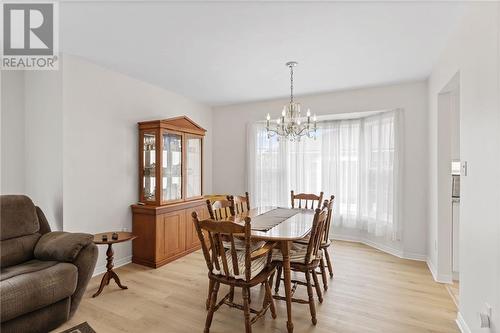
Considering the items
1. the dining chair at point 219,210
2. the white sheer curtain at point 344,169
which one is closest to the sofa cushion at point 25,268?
the dining chair at point 219,210

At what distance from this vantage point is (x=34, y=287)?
1958 mm

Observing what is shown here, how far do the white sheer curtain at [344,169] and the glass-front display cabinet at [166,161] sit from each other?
1383 millimetres

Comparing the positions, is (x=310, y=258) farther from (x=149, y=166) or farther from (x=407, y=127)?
(x=407, y=127)

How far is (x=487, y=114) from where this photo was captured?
5.70ft

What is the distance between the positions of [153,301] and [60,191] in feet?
5.32

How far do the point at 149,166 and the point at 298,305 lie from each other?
268 cm

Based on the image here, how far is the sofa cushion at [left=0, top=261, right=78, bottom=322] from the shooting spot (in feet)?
6.00

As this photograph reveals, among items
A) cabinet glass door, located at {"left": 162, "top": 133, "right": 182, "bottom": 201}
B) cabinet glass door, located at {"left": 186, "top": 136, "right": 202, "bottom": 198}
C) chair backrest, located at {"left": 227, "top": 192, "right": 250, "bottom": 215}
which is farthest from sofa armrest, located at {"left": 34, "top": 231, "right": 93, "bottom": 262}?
cabinet glass door, located at {"left": 186, "top": 136, "right": 202, "bottom": 198}

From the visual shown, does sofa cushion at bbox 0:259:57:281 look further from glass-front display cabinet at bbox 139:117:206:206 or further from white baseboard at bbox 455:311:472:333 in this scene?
white baseboard at bbox 455:311:472:333

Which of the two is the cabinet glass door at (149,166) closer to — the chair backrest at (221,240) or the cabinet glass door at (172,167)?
the cabinet glass door at (172,167)

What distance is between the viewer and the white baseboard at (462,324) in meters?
2.05

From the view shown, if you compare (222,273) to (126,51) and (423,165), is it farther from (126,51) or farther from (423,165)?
(423,165)

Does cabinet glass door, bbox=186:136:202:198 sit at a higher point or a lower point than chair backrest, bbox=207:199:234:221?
higher

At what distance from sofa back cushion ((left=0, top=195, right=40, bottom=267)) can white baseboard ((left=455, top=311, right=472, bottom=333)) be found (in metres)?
3.79
